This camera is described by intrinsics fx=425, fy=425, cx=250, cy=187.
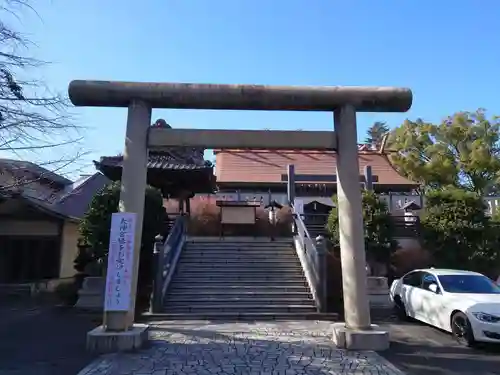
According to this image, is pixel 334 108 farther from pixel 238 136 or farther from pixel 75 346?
pixel 75 346

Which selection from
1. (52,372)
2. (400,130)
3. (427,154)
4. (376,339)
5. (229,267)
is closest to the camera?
(52,372)

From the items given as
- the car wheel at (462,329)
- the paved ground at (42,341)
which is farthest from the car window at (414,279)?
the paved ground at (42,341)

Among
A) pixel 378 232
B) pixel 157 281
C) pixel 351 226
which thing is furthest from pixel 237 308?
pixel 378 232

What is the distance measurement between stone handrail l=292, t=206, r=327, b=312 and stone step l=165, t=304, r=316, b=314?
1.42 feet

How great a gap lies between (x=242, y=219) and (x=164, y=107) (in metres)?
11.4

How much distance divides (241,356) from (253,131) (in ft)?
14.1

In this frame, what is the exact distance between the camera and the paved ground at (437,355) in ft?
22.7

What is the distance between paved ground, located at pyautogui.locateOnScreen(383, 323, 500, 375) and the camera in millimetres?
6925

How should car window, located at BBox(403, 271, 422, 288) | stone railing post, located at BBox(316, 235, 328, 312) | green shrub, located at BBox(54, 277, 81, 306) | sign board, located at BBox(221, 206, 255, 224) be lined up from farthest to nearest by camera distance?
1. sign board, located at BBox(221, 206, 255, 224)
2. green shrub, located at BBox(54, 277, 81, 306)
3. stone railing post, located at BBox(316, 235, 328, 312)
4. car window, located at BBox(403, 271, 422, 288)

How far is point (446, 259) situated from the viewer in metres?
15.5

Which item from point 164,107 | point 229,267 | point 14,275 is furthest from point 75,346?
point 14,275

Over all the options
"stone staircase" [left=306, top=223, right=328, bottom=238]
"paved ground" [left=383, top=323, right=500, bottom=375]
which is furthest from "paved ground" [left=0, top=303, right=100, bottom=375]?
"stone staircase" [left=306, top=223, right=328, bottom=238]

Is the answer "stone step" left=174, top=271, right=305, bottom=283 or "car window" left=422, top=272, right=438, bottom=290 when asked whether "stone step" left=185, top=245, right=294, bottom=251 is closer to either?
"stone step" left=174, top=271, right=305, bottom=283

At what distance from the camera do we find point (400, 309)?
11992mm
